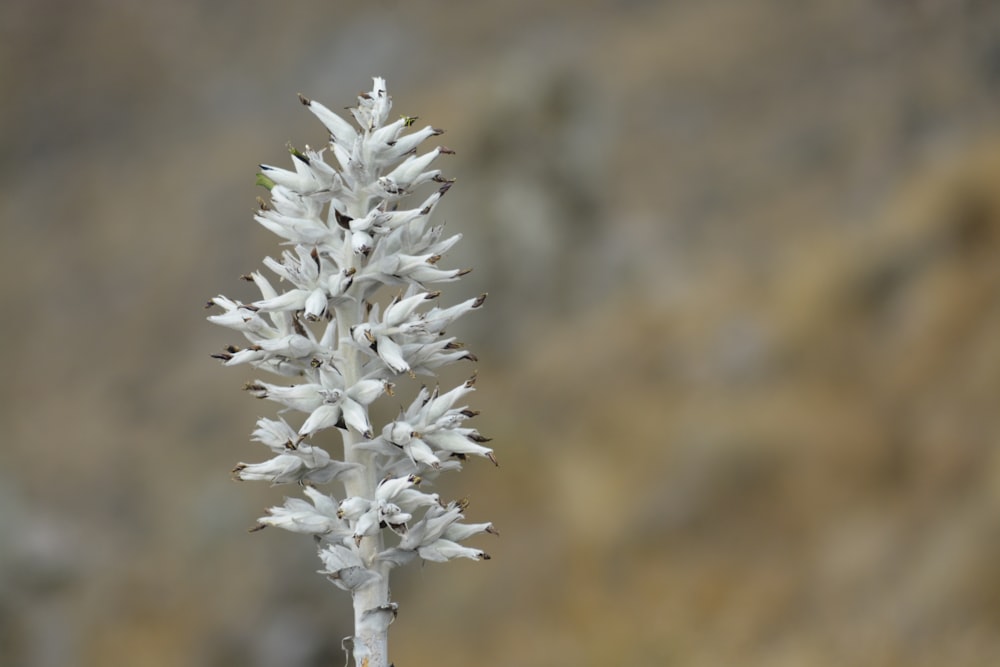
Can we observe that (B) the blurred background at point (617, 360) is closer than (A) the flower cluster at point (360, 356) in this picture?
No

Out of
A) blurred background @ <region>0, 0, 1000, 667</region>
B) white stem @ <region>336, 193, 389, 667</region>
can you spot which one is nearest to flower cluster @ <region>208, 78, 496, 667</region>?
white stem @ <region>336, 193, 389, 667</region>

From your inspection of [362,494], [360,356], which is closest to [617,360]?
[360,356]

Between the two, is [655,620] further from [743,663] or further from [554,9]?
[554,9]

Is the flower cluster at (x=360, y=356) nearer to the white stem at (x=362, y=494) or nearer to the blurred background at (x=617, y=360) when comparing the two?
the white stem at (x=362, y=494)

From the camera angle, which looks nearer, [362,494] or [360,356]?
[362,494]

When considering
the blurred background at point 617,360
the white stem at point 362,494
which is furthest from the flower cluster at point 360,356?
the blurred background at point 617,360

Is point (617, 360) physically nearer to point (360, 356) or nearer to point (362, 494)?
point (360, 356)
